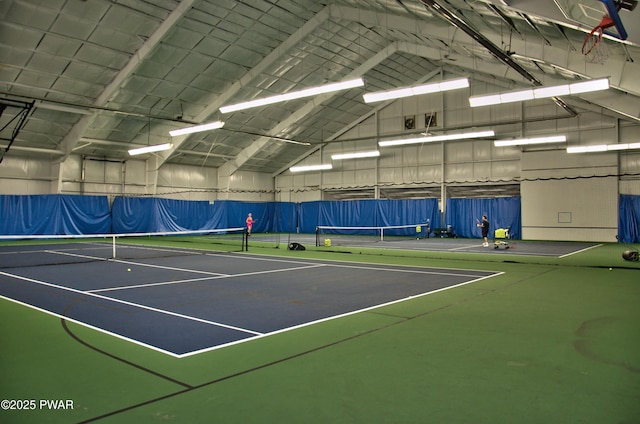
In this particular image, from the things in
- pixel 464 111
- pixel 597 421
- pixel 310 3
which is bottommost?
pixel 597 421

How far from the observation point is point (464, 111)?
96.9 feet

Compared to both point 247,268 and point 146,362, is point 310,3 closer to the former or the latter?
point 247,268

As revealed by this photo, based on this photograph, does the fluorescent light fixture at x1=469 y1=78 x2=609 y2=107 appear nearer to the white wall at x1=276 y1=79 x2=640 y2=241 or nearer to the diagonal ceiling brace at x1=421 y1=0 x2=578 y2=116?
the diagonal ceiling brace at x1=421 y1=0 x2=578 y2=116

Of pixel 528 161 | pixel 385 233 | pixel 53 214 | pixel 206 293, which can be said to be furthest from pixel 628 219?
pixel 53 214

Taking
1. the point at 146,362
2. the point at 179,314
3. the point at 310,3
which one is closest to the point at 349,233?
the point at 310,3

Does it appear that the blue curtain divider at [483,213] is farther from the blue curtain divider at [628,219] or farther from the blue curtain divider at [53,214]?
the blue curtain divider at [53,214]

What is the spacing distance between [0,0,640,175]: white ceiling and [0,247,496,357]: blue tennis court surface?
677 centimetres

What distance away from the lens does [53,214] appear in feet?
87.9

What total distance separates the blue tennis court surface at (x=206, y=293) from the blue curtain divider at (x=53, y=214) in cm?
1468

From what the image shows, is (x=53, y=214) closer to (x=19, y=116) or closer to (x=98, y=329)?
(x=19, y=116)

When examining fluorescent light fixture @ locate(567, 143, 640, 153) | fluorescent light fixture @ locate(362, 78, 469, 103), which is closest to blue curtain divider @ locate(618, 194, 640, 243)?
fluorescent light fixture @ locate(567, 143, 640, 153)

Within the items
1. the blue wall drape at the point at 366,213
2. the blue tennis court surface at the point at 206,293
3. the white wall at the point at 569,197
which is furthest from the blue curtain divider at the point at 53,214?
the white wall at the point at 569,197

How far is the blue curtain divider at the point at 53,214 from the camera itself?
84.0 ft

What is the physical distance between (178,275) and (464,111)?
2325 centimetres
